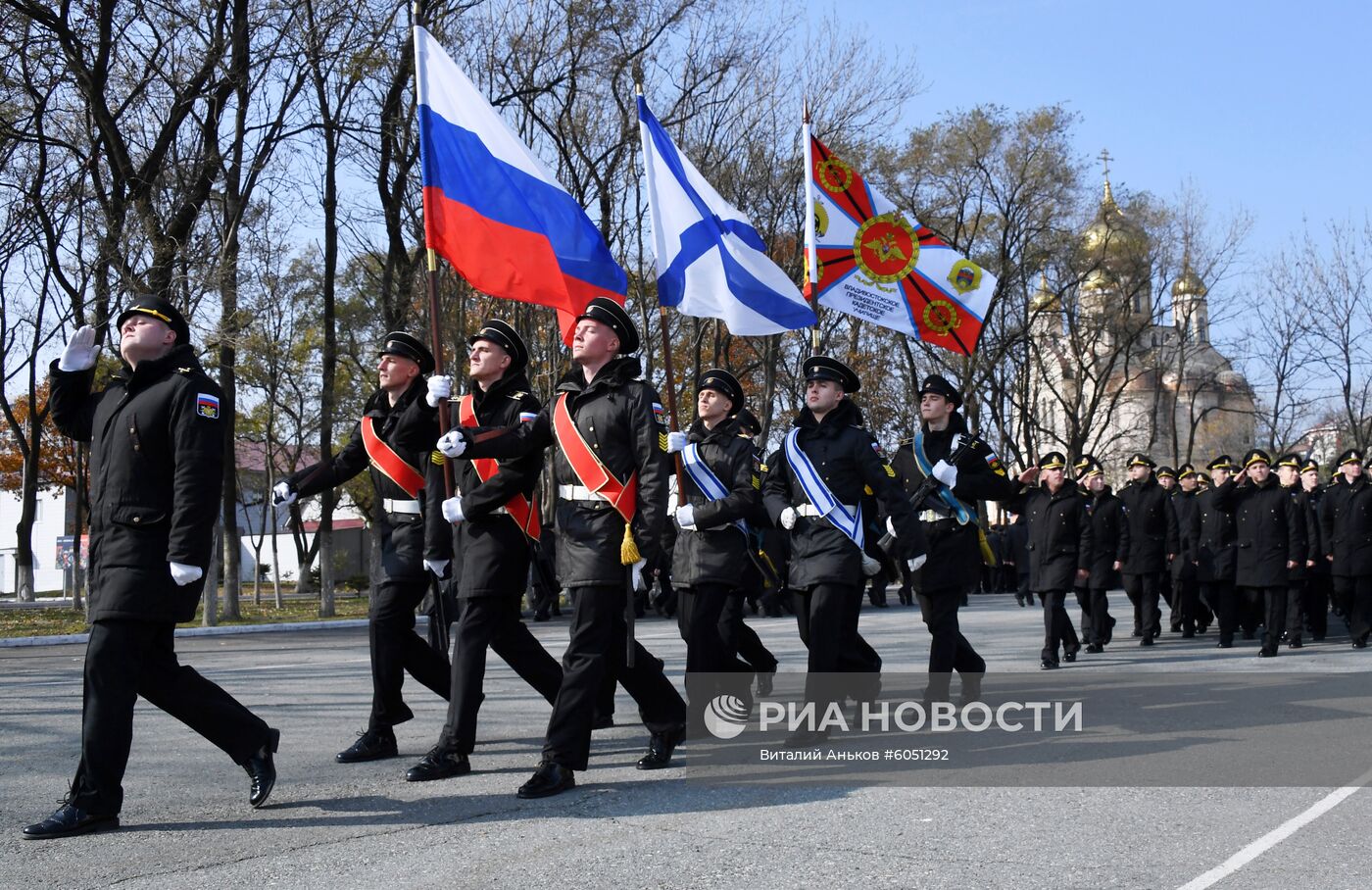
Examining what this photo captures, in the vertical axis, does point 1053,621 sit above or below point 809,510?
below

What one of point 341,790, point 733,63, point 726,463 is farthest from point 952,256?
point 733,63

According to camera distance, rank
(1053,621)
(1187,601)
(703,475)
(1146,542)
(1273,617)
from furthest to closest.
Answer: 1. (1187,601)
2. (1146,542)
3. (1273,617)
4. (1053,621)
5. (703,475)

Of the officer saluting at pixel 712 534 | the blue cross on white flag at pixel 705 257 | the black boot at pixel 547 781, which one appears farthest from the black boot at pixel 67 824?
the blue cross on white flag at pixel 705 257

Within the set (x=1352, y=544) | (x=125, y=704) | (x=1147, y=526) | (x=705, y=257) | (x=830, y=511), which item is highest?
(x=705, y=257)

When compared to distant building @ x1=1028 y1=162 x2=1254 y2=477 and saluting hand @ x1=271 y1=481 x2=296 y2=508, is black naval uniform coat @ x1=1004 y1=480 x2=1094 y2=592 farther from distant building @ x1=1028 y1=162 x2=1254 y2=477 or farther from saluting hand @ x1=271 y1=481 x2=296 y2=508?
distant building @ x1=1028 y1=162 x2=1254 y2=477

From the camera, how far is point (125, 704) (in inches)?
216

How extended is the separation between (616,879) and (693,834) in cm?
70

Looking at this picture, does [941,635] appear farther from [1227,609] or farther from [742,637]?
[1227,609]

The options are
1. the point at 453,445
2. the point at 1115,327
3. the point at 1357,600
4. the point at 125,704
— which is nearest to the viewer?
the point at 125,704

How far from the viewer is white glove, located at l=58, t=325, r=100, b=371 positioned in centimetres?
595

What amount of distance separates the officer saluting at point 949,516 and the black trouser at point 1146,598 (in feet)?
20.5

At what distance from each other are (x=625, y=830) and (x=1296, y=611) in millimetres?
10964

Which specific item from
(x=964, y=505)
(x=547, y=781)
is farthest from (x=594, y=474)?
(x=964, y=505)

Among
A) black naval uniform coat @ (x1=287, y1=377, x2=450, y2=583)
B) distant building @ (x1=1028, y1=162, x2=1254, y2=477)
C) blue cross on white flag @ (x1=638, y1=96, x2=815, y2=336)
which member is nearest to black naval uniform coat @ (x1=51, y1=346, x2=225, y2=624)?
black naval uniform coat @ (x1=287, y1=377, x2=450, y2=583)
